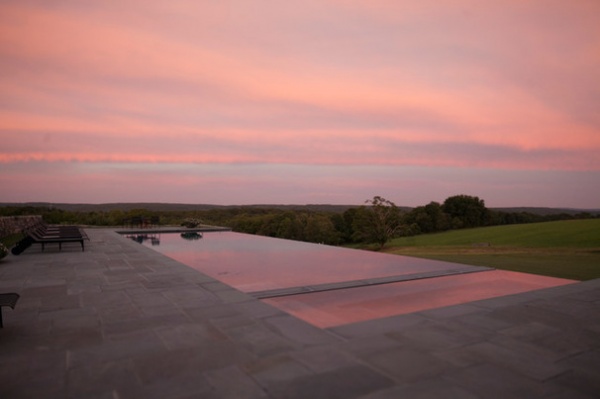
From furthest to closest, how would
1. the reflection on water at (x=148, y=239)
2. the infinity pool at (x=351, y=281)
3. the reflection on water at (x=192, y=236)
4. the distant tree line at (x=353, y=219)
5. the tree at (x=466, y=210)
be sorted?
A: 1. the tree at (x=466, y=210)
2. the distant tree line at (x=353, y=219)
3. the reflection on water at (x=192, y=236)
4. the reflection on water at (x=148, y=239)
5. the infinity pool at (x=351, y=281)

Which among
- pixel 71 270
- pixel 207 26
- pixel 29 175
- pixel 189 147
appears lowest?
pixel 71 270

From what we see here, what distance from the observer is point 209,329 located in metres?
3.42

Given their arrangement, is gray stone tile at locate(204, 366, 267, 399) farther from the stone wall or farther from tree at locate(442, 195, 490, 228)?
tree at locate(442, 195, 490, 228)

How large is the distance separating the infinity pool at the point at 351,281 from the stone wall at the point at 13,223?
885 cm

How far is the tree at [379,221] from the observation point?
2670 cm

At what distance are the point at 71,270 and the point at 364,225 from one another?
909 inches

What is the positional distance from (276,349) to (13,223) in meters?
16.7

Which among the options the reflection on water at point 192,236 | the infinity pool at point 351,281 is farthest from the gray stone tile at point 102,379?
the reflection on water at point 192,236

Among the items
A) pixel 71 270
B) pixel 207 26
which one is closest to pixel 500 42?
pixel 207 26

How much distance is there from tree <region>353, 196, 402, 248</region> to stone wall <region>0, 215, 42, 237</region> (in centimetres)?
1983

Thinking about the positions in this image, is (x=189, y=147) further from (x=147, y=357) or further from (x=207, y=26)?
(x=147, y=357)

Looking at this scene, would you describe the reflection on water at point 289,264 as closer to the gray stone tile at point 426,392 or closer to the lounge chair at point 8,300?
the lounge chair at point 8,300

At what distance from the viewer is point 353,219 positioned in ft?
122

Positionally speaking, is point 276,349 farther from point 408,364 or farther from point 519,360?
point 519,360
